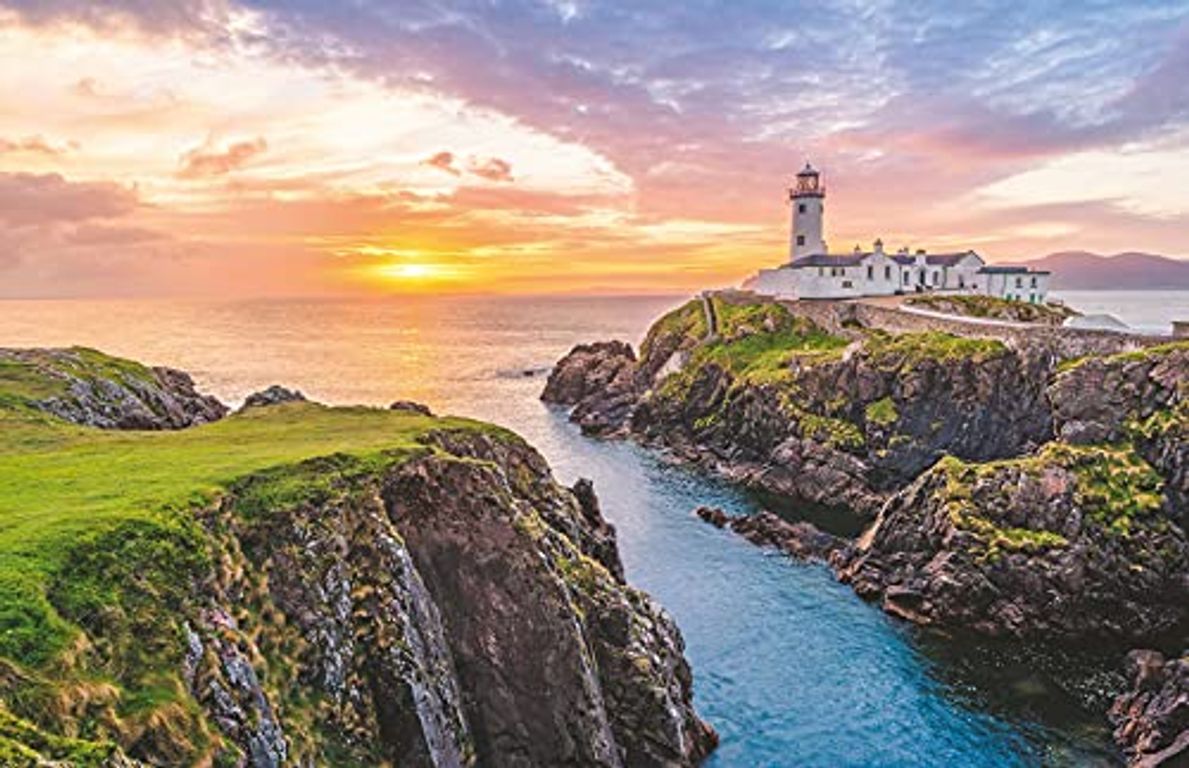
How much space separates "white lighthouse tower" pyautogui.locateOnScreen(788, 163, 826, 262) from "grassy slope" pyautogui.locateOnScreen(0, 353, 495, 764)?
103 metres

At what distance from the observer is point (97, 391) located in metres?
54.4

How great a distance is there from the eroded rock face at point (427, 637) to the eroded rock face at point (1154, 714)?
18.5m

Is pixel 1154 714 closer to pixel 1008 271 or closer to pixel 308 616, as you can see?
pixel 308 616

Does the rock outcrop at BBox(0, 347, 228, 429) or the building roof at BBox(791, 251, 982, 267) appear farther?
the building roof at BBox(791, 251, 982, 267)

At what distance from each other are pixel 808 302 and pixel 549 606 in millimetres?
93145

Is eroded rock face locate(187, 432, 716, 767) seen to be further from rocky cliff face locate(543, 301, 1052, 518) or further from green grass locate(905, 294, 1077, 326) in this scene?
green grass locate(905, 294, 1077, 326)

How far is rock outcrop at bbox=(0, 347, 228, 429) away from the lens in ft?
165

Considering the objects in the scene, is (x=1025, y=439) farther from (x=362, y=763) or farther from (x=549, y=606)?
(x=362, y=763)

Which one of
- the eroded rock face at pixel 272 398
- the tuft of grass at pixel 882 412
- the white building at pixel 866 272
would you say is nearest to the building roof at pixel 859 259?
the white building at pixel 866 272

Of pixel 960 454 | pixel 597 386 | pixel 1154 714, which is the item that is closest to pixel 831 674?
pixel 1154 714

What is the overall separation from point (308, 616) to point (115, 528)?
21.0 feet

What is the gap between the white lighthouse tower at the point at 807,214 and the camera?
131500 mm

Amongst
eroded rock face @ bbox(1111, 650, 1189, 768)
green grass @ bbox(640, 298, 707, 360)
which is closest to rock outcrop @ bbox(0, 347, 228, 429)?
eroded rock face @ bbox(1111, 650, 1189, 768)

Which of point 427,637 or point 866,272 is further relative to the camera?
point 866,272
